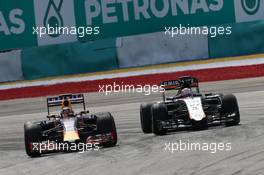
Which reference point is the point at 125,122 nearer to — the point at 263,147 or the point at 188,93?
the point at 188,93

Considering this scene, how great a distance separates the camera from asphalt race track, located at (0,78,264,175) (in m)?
9.78

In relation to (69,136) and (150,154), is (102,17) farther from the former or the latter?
(150,154)

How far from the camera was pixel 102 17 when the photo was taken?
76.0 feet

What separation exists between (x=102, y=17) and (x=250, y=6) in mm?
4333

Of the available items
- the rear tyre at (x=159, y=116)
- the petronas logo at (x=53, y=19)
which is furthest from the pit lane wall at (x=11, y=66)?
the rear tyre at (x=159, y=116)

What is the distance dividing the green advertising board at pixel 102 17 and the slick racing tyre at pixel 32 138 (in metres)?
10.4

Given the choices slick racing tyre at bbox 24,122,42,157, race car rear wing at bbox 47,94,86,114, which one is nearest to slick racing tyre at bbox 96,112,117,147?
race car rear wing at bbox 47,94,86,114

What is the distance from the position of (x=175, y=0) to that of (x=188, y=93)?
9075 mm

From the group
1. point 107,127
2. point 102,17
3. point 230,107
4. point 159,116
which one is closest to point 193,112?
point 159,116

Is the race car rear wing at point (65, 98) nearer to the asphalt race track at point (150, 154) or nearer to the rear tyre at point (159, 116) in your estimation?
the asphalt race track at point (150, 154)

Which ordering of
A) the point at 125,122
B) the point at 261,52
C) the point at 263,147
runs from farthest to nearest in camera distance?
the point at 261,52, the point at 125,122, the point at 263,147

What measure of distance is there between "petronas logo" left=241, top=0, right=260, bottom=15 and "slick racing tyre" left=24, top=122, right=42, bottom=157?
1117cm

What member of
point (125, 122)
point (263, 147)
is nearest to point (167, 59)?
point (125, 122)

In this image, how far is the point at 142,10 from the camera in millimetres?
22984
